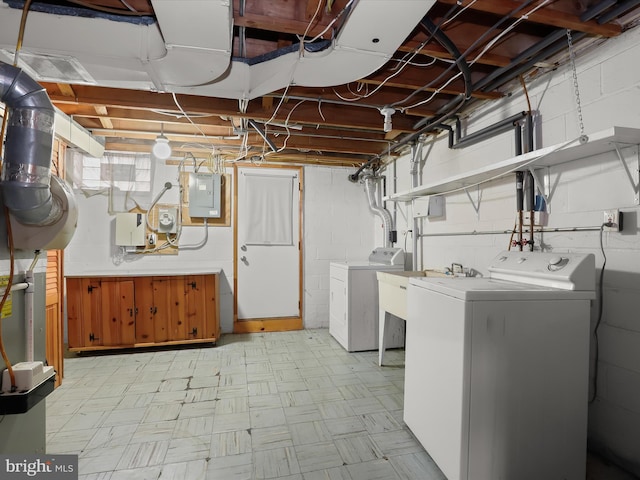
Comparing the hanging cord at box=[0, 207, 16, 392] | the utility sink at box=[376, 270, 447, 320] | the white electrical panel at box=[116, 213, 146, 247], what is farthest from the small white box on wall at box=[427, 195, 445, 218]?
the white electrical panel at box=[116, 213, 146, 247]

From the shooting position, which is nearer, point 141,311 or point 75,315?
point 75,315

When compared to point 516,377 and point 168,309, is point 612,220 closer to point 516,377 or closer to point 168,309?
point 516,377

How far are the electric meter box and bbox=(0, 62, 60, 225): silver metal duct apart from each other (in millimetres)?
2539

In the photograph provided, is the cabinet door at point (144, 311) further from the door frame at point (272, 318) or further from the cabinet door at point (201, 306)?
the door frame at point (272, 318)

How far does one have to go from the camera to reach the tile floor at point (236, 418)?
1633 mm

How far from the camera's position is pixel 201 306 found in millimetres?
3420

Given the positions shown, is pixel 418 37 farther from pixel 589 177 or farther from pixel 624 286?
pixel 624 286

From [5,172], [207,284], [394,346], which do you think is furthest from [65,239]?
[394,346]

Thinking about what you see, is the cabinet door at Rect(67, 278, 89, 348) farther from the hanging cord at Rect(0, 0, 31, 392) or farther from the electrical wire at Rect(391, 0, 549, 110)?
the electrical wire at Rect(391, 0, 549, 110)

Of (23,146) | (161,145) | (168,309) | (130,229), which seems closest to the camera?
(23,146)

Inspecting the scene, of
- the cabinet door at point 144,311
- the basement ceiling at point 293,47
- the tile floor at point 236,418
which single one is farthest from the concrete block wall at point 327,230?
the cabinet door at point 144,311

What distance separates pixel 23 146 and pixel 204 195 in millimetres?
2614

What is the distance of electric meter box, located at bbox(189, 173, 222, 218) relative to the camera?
12.5ft

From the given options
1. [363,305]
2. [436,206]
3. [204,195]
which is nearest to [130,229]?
[204,195]
